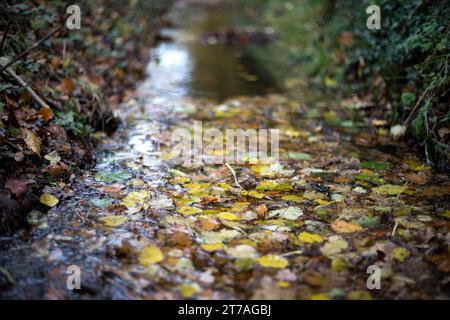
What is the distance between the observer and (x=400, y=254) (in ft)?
6.75

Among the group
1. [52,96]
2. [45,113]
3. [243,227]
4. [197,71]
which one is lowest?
[243,227]

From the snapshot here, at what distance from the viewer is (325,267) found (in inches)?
78.0

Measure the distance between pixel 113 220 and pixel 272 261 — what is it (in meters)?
0.89

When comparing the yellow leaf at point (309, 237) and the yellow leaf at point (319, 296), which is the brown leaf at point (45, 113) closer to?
the yellow leaf at point (309, 237)

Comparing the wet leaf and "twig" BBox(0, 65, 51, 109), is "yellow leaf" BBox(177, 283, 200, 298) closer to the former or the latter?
the wet leaf

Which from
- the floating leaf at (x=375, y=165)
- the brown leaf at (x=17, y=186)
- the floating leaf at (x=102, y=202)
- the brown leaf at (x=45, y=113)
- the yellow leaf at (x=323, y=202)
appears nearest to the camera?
the brown leaf at (x=17, y=186)

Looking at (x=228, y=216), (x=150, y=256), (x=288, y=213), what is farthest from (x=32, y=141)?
(x=288, y=213)

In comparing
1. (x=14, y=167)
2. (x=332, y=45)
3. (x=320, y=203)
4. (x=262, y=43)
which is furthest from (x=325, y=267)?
(x=262, y=43)

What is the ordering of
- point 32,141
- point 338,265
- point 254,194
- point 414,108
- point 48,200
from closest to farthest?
point 338,265 < point 48,200 < point 32,141 < point 254,194 < point 414,108

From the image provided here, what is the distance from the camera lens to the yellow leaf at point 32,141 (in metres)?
2.54

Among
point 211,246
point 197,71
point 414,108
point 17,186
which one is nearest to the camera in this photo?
point 211,246

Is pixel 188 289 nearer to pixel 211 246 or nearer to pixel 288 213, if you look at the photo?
pixel 211 246

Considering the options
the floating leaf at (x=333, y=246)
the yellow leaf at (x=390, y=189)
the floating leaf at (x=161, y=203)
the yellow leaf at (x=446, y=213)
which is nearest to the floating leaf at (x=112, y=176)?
the floating leaf at (x=161, y=203)

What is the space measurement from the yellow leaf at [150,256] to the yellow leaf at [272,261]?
469mm
